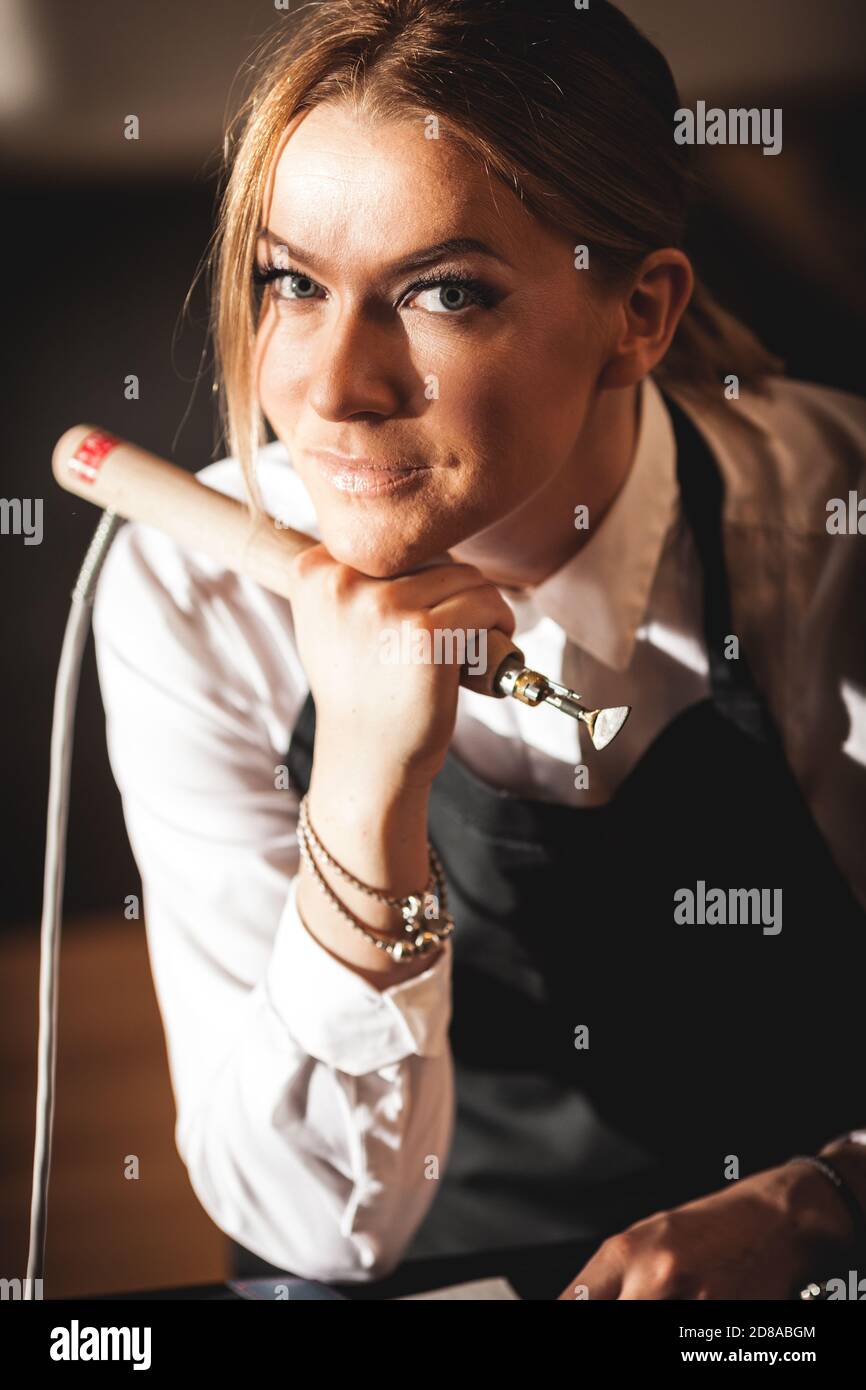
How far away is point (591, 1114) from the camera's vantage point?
0.75 meters

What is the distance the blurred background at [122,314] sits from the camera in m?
0.61

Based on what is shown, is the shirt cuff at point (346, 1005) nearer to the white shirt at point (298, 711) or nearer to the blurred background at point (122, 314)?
the white shirt at point (298, 711)

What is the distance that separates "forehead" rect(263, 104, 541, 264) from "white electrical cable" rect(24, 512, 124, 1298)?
0.20 m

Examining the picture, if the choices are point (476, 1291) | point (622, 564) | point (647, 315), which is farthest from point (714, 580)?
point (476, 1291)

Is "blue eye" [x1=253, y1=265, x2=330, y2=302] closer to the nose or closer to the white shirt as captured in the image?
the nose

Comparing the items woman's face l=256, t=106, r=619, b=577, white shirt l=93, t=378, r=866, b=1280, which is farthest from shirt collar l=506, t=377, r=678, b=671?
woman's face l=256, t=106, r=619, b=577

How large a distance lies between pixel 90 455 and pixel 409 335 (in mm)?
178

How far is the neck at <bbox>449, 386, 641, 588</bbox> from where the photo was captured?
2.11 feet

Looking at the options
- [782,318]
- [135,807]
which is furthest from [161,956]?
[782,318]

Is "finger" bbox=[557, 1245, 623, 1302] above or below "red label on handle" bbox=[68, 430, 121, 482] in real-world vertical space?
below

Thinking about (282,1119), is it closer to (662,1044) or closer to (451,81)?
(662,1044)

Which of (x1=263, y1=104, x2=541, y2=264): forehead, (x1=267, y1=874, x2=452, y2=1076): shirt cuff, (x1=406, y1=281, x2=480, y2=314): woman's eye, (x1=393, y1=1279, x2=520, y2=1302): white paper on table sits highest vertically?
(x1=263, y1=104, x2=541, y2=264): forehead

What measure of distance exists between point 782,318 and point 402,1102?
507 millimetres

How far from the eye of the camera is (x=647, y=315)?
0.59 m
